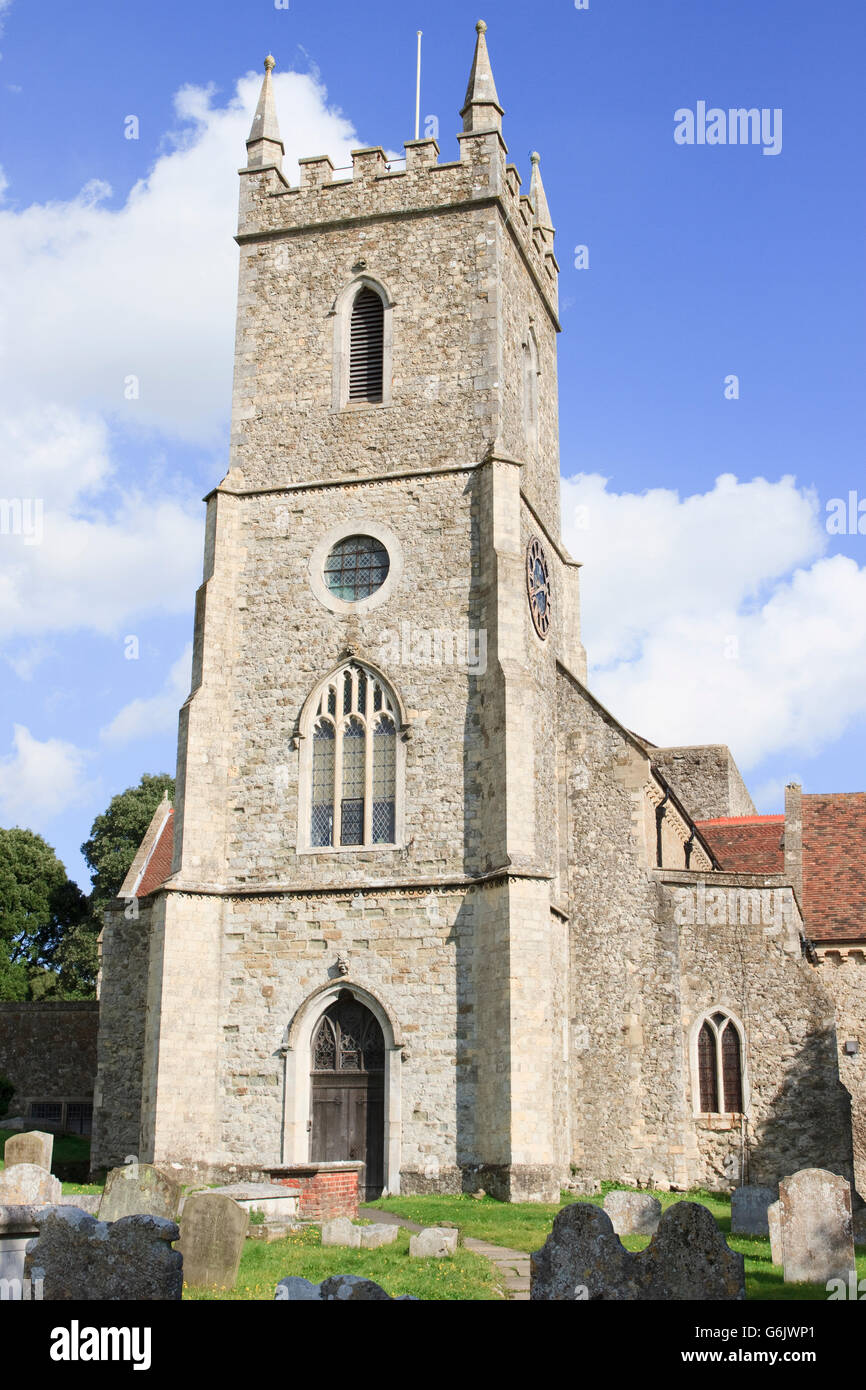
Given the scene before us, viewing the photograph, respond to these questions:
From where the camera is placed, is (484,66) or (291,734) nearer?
(291,734)

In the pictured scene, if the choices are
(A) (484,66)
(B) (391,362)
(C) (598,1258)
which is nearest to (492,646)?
(B) (391,362)

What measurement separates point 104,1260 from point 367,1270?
3.70 m

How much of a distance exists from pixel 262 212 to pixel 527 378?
19.7ft

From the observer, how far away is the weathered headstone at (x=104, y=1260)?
893 cm

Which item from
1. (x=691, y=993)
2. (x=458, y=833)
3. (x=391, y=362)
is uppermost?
(x=391, y=362)

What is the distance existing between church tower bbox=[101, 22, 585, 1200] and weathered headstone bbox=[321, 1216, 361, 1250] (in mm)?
5889

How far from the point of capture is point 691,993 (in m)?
23.2

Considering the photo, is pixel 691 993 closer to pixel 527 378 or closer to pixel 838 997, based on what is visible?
pixel 838 997

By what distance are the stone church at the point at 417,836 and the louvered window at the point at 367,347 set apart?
66 mm

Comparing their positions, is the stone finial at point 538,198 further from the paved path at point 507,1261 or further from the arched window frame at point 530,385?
the paved path at point 507,1261

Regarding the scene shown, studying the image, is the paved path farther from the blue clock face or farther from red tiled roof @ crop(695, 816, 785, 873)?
red tiled roof @ crop(695, 816, 785, 873)

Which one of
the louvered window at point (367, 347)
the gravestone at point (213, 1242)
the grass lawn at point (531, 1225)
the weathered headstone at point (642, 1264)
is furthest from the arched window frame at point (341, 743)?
the weathered headstone at point (642, 1264)
